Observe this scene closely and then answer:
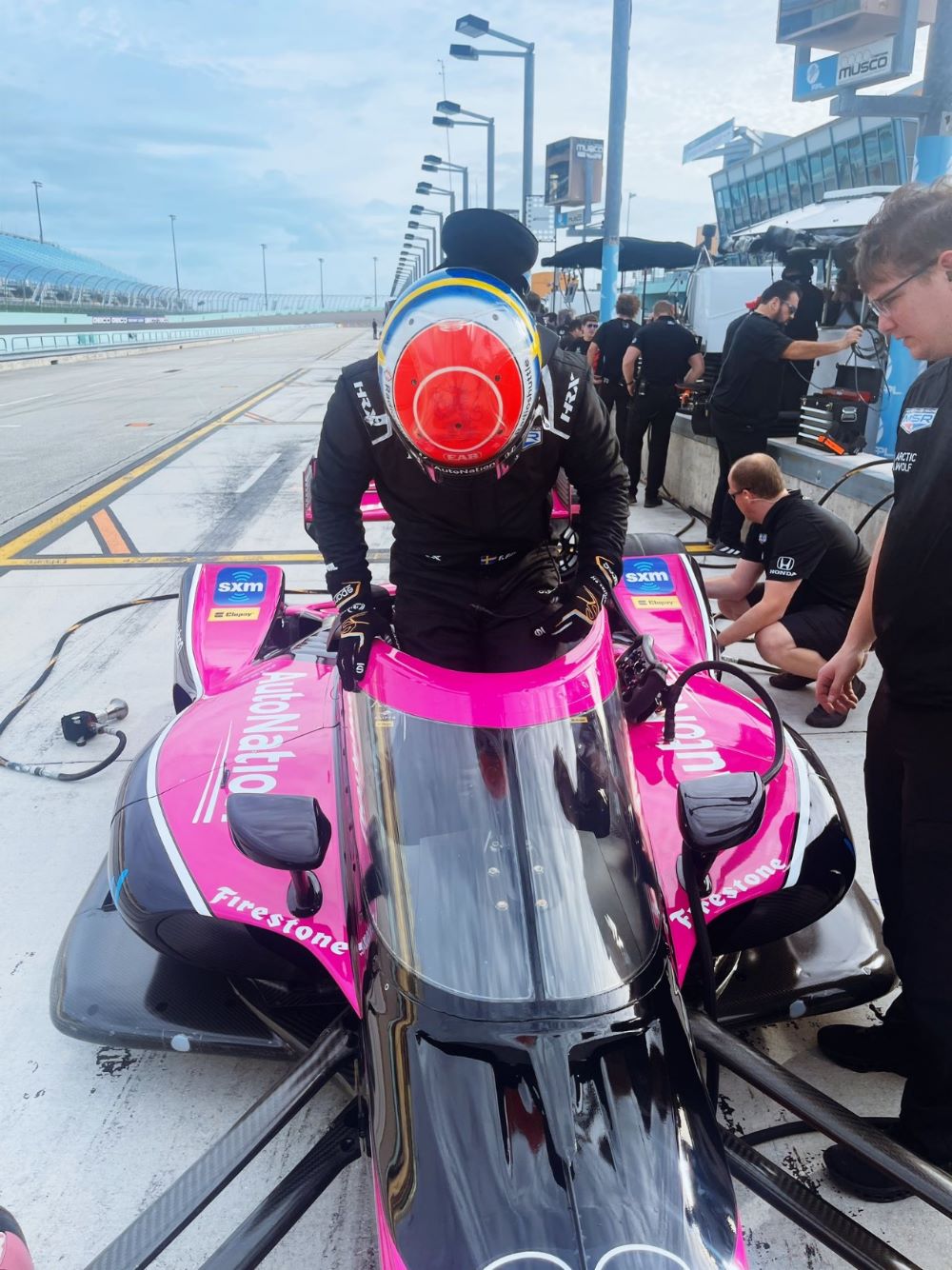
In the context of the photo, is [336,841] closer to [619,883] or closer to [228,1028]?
[228,1028]

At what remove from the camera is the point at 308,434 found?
14703mm

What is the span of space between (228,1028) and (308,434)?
43.3 feet

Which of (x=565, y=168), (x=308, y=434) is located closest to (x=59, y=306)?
(x=565, y=168)

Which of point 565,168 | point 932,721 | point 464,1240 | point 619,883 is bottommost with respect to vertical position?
point 464,1240

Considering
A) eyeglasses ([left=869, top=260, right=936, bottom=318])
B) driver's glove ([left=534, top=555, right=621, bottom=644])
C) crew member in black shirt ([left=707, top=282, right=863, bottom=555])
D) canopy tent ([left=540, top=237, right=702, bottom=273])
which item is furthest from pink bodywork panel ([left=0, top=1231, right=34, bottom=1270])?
canopy tent ([left=540, top=237, right=702, bottom=273])

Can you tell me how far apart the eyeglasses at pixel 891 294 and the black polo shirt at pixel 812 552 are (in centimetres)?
245

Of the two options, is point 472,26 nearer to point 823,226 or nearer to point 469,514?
point 823,226

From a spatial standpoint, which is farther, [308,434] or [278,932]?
[308,434]

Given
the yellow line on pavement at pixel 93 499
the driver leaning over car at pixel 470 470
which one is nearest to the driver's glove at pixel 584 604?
the driver leaning over car at pixel 470 470

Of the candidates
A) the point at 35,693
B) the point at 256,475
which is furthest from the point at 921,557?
the point at 256,475

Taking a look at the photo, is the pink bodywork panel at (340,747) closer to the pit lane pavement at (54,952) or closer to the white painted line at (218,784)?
the white painted line at (218,784)

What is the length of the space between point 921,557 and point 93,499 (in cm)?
947

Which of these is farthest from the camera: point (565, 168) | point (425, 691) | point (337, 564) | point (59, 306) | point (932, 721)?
point (59, 306)

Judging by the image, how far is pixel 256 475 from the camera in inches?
442
